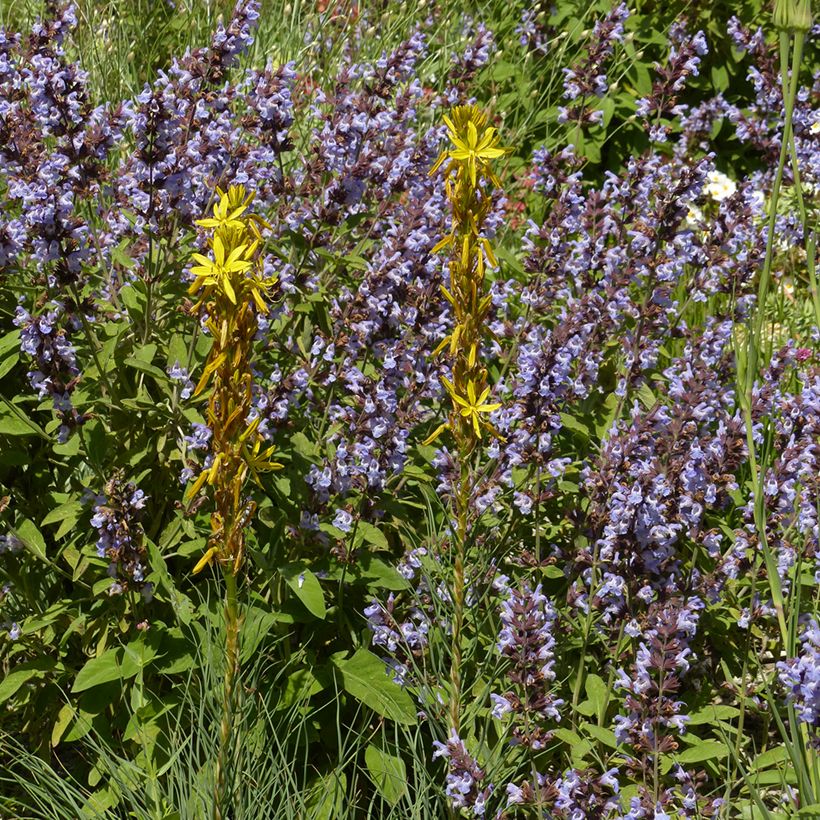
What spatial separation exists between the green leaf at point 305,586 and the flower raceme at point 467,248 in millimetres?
833

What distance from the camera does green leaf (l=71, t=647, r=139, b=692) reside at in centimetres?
272

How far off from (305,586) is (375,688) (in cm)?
32

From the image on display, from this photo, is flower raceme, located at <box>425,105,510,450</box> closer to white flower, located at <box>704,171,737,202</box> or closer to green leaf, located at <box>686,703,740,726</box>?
green leaf, located at <box>686,703,740,726</box>

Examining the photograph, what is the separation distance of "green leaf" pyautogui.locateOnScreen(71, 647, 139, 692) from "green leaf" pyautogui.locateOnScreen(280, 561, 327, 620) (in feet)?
1.34

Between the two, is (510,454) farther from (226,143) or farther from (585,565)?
(226,143)

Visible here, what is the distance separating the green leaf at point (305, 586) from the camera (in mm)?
2701

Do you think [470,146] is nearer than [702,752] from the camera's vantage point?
Yes

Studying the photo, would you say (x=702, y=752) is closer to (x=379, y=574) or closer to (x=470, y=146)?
(x=379, y=574)

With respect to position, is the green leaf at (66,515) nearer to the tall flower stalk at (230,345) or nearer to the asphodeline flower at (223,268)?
the tall flower stalk at (230,345)

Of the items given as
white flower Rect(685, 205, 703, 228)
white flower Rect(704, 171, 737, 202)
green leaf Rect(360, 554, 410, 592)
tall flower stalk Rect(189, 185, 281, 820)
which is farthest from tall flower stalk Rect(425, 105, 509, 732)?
white flower Rect(704, 171, 737, 202)

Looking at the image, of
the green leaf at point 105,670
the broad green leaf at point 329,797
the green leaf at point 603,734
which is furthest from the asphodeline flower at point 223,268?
the green leaf at point 603,734

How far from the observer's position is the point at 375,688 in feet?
9.34

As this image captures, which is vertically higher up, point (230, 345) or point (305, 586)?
point (230, 345)

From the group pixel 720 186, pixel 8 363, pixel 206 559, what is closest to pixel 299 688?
pixel 8 363
